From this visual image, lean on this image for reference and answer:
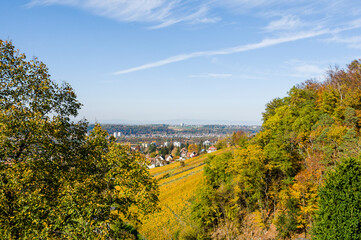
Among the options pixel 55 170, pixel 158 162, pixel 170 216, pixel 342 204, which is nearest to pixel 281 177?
pixel 342 204

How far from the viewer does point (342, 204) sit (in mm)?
19656

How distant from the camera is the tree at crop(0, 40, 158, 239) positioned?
1031 cm

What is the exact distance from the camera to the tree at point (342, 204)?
19.1m

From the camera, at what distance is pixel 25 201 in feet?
33.0

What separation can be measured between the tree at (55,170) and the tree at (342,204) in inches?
671

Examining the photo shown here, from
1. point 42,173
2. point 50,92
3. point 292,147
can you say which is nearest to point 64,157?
point 42,173

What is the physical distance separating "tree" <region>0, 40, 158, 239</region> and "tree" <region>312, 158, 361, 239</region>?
17.0 m

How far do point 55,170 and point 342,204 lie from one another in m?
22.8

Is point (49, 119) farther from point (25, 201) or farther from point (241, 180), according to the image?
point (241, 180)

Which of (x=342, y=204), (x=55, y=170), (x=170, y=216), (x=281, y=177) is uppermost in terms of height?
(x=55, y=170)

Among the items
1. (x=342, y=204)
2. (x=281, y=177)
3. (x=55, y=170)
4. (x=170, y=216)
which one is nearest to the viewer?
(x=55, y=170)

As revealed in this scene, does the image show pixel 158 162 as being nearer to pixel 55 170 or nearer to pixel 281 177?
pixel 281 177

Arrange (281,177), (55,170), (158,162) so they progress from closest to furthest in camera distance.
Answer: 1. (55,170)
2. (281,177)
3. (158,162)

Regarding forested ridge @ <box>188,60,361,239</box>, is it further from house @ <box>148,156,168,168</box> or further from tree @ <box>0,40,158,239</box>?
house @ <box>148,156,168,168</box>
